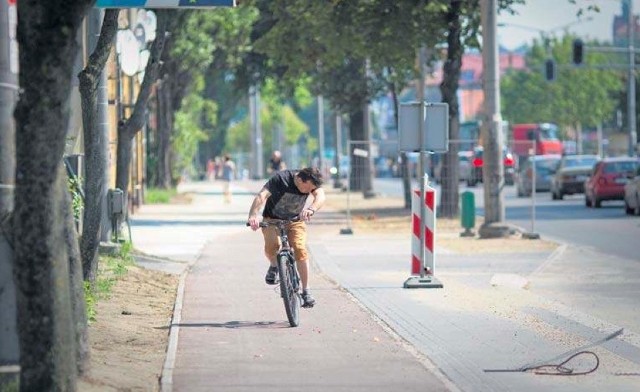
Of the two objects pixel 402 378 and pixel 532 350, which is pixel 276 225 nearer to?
pixel 532 350

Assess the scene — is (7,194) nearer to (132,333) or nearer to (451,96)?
(132,333)

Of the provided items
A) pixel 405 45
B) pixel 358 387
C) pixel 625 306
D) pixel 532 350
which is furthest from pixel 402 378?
pixel 405 45

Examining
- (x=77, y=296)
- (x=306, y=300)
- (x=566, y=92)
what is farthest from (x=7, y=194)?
(x=566, y=92)

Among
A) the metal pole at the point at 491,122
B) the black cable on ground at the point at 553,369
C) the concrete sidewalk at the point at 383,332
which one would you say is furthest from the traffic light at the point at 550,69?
the black cable on ground at the point at 553,369

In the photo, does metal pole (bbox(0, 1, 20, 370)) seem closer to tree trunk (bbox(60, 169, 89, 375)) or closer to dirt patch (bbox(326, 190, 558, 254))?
tree trunk (bbox(60, 169, 89, 375))

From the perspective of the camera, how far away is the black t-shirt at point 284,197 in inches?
614

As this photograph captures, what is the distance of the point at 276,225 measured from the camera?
15695 mm

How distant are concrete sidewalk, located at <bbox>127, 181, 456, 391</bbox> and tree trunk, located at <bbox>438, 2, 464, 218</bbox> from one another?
43.3 ft

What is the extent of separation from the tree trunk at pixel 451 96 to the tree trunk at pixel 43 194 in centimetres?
2713

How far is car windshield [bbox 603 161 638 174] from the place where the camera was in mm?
44906

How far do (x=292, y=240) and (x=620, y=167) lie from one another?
100ft

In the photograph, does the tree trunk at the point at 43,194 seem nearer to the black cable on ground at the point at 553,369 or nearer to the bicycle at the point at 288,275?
the black cable on ground at the point at 553,369

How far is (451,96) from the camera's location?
122ft

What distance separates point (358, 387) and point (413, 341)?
2.83 meters
